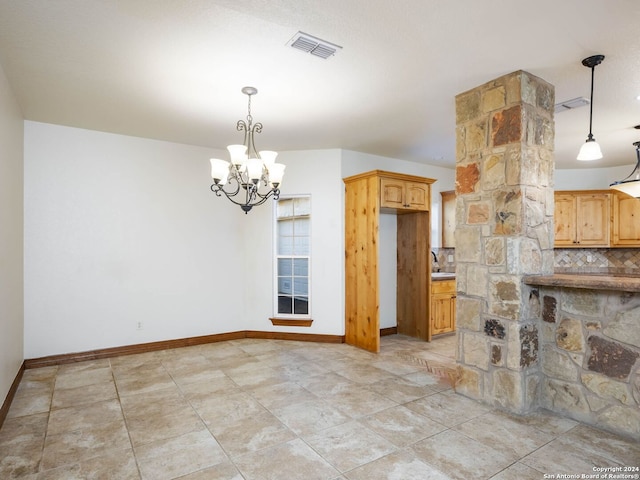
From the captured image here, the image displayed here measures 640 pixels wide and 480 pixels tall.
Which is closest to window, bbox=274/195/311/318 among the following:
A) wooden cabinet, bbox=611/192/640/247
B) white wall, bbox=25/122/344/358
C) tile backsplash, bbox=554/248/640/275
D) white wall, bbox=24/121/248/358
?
white wall, bbox=25/122/344/358

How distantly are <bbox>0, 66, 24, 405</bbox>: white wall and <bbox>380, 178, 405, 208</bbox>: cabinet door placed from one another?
A: 386cm

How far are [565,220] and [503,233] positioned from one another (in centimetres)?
460

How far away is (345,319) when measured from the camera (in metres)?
5.19

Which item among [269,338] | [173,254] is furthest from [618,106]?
[173,254]

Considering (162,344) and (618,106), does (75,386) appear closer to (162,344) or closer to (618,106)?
(162,344)

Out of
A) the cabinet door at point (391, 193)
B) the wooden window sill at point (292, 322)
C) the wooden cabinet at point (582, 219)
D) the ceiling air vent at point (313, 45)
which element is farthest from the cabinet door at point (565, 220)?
the ceiling air vent at point (313, 45)

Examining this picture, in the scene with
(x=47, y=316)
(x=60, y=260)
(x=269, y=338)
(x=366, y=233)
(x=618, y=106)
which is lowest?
(x=269, y=338)

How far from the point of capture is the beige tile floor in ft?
7.31

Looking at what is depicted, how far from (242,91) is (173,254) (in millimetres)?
2580

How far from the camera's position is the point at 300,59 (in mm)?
2775

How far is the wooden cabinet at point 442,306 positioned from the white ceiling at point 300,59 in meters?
2.40

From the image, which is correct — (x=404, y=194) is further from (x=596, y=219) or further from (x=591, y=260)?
(x=591, y=260)

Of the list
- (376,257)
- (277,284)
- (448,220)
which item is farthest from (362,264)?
(448,220)

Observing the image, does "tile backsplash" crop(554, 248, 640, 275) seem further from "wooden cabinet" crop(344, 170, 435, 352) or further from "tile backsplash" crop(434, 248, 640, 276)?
"wooden cabinet" crop(344, 170, 435, 352)
